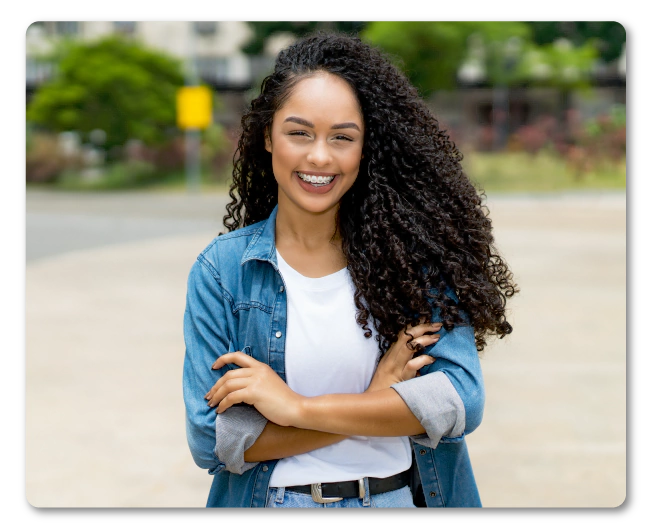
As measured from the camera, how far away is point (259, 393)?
1792mm

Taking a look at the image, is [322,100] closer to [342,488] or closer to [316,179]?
[316,179]

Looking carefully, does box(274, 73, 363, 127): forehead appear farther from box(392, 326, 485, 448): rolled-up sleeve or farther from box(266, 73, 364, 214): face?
box(392, 326, 485, 448): rolled-up sleeve

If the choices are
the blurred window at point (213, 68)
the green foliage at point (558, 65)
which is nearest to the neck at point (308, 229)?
the green foliage at point (558, 65)

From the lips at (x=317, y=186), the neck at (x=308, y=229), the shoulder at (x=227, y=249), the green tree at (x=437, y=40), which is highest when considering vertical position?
the green tree at (x=437, y=40)

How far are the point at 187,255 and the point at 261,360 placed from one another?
31.8 feet

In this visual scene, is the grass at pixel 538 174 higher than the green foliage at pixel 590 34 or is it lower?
lower

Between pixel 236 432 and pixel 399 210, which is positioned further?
pixel 399 210

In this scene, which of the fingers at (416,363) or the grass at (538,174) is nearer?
the fingers at (416,363)

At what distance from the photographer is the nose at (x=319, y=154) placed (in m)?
1.83

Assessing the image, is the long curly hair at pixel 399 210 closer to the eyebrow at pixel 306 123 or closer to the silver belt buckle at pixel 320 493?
the eyebrow at pixel 306 123

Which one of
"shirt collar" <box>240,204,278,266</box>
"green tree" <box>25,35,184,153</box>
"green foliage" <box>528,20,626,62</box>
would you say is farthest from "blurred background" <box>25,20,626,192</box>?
"shirt collar" <box>240,204,278,266</box>

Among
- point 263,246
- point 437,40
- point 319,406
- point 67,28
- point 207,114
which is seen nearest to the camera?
point 319,406

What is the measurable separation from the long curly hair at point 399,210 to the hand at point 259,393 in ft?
0.71

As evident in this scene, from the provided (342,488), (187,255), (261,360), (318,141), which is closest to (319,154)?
(318,141)
